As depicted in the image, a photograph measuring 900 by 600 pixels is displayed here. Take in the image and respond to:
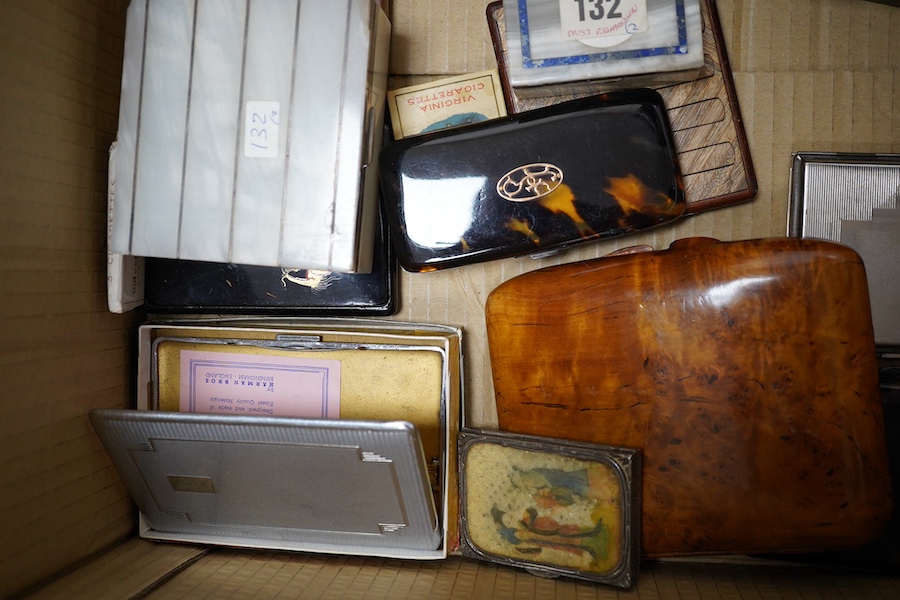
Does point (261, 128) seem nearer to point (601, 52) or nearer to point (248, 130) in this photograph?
point (248, 130)

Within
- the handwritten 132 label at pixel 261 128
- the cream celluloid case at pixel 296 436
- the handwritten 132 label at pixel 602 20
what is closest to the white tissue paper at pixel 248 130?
the handwritten 132 label at pixel 261 128

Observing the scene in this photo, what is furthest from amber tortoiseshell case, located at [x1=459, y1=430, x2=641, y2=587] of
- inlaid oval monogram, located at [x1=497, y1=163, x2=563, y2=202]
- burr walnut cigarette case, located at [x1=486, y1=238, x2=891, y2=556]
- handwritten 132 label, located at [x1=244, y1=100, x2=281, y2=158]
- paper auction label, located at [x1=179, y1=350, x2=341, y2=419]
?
handwritten 132 label, located at [x1=244, y1=100, x2=281, y2=158]

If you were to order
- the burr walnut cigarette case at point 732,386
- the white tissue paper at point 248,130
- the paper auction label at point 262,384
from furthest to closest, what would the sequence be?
the paper auction label at point 262,384, the white tissue paper at point 248,130, the burr walnut cigarette case at point 732,386

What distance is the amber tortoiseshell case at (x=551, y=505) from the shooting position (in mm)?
906

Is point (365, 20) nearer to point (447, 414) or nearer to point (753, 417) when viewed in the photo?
point (447, 414)

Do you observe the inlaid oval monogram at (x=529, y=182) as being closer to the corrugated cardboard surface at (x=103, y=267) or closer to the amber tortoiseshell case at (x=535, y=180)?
the amber tortoiseshell case at (x=535, y=180)

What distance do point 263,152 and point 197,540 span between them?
63 cm

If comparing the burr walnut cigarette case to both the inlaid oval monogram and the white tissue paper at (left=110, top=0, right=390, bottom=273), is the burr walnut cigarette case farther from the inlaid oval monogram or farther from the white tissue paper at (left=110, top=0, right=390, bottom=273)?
the white tissue paper at (left=110, top=0, right=390, bottom=273)

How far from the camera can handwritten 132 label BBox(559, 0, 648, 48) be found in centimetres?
100

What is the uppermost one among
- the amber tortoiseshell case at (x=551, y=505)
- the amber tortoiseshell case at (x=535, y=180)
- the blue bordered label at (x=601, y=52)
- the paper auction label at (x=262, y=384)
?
the blue bordered label at (x=601, y=52)

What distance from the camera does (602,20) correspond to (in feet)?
3.31

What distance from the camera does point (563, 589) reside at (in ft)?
3.14

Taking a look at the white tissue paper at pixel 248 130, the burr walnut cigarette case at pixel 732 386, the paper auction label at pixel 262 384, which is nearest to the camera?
the burr walnut cigarette case at pixel 732 386

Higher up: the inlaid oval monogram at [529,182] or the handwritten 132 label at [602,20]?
the handwritten 132 label at [602,20]
